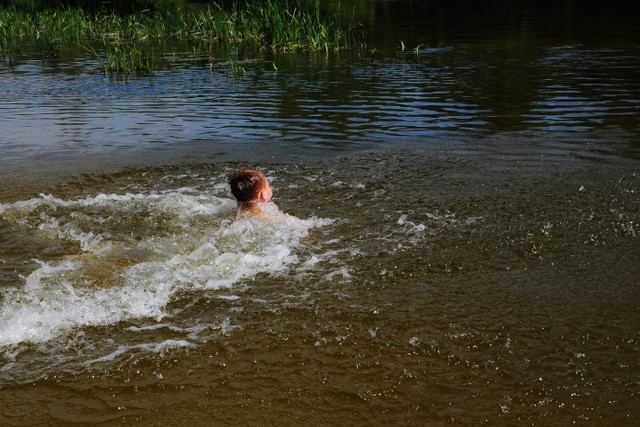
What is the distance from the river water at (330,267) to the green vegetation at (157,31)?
759 cm

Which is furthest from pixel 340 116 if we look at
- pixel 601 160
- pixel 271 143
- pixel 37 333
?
pixel 37 333

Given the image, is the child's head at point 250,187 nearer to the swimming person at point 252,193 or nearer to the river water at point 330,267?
the swimming person at point 252,193

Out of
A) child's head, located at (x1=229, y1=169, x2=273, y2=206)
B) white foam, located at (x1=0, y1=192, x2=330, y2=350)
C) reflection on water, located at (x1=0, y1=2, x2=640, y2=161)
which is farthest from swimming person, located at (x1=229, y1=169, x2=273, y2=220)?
reflection on water, located at (x1=0, y1=2, x2=640, y2=161)

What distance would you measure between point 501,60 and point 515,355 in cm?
1420

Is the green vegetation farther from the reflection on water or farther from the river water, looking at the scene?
the river water

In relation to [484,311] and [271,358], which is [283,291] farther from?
[484,311]

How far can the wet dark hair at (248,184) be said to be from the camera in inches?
247

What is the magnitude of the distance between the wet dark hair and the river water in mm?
303

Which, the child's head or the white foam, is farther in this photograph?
the child's head

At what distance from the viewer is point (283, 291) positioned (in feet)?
16.0

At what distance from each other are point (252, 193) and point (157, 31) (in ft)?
60.2

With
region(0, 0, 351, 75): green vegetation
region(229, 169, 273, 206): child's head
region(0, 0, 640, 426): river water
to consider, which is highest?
region(0, 0, 351, 75): green vegetation

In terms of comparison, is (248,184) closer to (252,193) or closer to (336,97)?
(252,193)

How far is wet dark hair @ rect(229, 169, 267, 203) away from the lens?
6.27m
